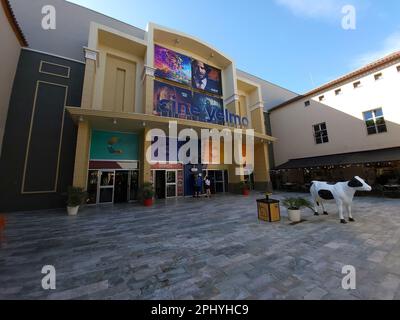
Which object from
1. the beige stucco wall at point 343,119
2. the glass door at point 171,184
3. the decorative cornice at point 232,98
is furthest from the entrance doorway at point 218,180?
the beige stucco wall at point 343,119

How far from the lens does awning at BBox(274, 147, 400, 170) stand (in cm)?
1005

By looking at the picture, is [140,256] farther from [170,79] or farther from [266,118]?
[266,118]

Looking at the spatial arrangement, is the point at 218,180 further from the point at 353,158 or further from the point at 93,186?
the point at 353,158

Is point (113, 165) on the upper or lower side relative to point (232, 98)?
lower

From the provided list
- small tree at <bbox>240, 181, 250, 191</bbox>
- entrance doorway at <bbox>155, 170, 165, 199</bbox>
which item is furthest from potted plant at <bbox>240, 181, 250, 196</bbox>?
entrance doorway at <bbox>155, 170, 165, 199</bbox>

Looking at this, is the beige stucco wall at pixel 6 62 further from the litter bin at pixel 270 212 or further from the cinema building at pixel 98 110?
the litter bin at pixel 270 212

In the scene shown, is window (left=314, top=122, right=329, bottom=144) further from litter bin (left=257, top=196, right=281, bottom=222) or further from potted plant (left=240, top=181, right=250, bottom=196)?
litter bin (left=257, top=196, right=281, bottom=222)

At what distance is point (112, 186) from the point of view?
9.96 metres

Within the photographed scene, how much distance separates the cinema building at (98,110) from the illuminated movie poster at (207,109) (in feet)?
0.30

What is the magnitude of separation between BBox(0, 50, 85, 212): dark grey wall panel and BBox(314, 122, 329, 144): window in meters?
18.5

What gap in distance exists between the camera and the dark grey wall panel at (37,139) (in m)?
8.09

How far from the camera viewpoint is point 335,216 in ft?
19.0

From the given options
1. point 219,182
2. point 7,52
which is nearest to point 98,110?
point 7,52

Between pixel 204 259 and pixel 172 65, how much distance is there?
540 inches
